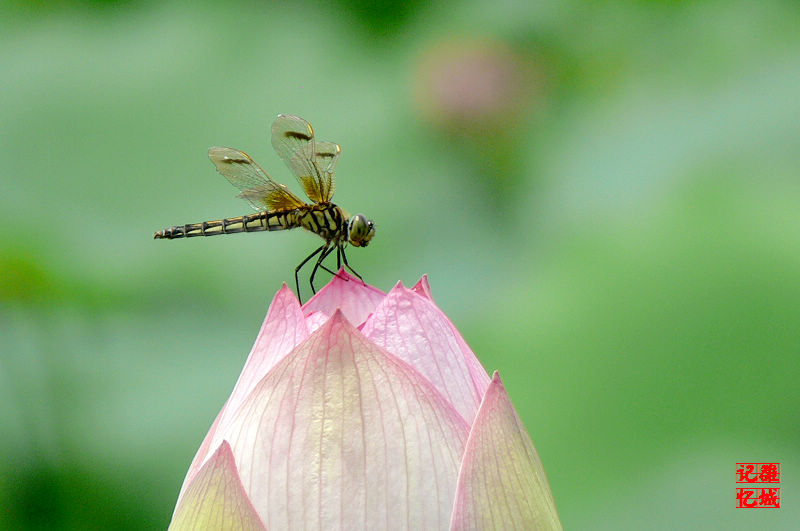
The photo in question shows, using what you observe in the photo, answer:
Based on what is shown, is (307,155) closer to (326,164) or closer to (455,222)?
(326,164)

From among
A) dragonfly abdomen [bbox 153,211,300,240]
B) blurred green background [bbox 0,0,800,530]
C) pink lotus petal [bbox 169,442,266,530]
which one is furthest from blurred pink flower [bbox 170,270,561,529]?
blurred green background [bbox 0,0,800,530]

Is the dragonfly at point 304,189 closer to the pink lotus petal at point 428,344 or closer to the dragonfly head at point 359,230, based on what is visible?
the dragonfly head at point 359,230

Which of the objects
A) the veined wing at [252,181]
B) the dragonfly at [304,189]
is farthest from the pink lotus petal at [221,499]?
the veined wing at [252,181]

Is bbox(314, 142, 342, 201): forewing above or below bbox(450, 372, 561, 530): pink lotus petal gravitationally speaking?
above

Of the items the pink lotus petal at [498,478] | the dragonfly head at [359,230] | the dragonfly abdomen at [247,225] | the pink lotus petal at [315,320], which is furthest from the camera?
the dragonfly abdomen at [247,225]

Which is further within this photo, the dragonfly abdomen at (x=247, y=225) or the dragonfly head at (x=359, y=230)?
the dragonfly abdomen at (x=247, y=225)

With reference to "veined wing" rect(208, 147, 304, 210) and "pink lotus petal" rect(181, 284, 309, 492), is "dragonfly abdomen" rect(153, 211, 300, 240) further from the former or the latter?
"pink lotus petal" rect(181, 284, 309, 492)

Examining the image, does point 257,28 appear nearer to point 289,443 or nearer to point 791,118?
point 791,118
